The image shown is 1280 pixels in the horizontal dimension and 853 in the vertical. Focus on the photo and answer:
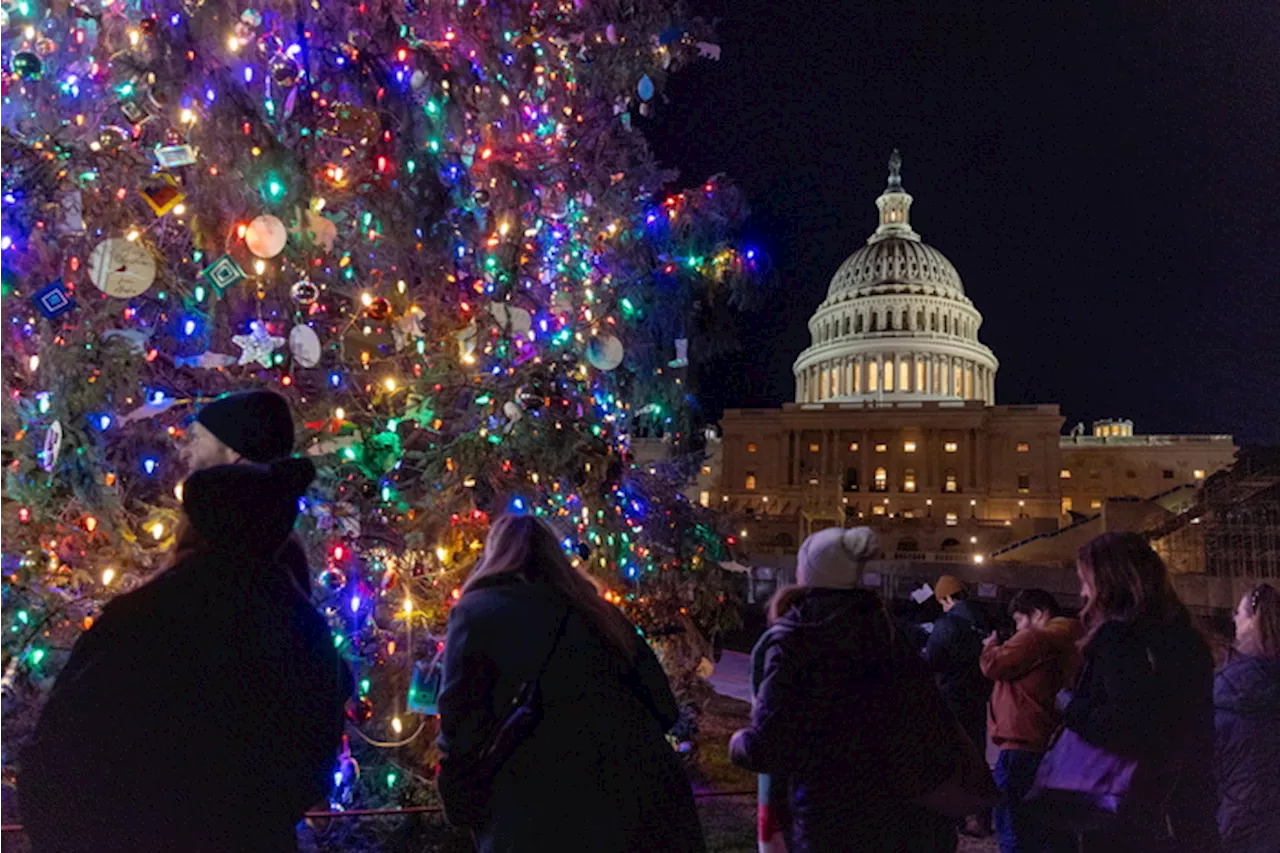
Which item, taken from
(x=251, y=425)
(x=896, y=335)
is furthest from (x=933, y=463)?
(x=251, y=425)

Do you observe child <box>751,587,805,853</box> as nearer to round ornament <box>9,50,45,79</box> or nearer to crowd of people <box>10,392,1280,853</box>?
crowd of people <box>10,392,1280,853</box>

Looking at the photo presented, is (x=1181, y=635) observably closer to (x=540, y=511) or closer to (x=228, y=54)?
(x=540, y=511)

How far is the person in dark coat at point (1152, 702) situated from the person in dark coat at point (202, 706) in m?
2.88

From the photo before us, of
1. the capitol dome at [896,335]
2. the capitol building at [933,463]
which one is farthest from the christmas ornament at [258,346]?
the capitol dome at [896,335]

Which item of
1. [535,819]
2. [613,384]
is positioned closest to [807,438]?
[613,384]

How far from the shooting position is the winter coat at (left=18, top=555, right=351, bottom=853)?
5.51ft

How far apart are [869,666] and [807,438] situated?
7395 cm

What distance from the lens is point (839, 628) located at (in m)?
3.02

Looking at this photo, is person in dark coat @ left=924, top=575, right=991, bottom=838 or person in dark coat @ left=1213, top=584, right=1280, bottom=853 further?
person in dark coat @ left=924, top=575, right=991, bottom=838

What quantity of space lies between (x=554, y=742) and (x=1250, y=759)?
3.54 metres

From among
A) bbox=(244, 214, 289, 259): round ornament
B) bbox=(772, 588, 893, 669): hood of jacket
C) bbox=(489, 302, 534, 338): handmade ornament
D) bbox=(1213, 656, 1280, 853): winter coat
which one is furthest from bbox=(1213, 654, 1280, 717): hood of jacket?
bbox=(244, 214, 289, 259): round ornament

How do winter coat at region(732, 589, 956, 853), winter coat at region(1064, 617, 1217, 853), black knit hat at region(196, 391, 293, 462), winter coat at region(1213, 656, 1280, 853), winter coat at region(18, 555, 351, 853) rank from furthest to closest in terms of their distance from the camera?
winter coat at region(1213, 656, 1280, 853) → winter coat at region(1064, 617, 1217, 853) → winter coat at region(732, 589, 956, 853) → black knit hat at region(196, 391, 293, 462) → winter coat at region(18, 555, 351, 853)

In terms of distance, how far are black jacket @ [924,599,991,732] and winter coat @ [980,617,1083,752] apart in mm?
1417

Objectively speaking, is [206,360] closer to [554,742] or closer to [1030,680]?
[554,742]
